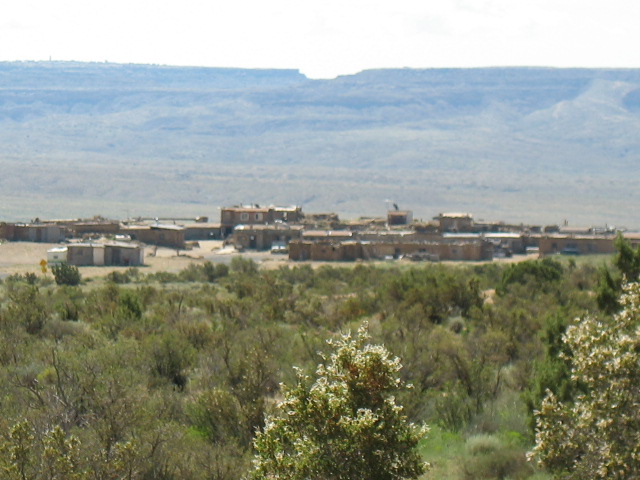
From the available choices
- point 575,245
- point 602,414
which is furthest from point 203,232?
point 602,414

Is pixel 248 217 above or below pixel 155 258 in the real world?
above

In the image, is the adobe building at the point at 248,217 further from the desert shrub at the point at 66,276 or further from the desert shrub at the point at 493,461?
the desert shrub at the point at 493,461

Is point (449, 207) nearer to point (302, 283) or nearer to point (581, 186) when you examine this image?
point (581, 186)

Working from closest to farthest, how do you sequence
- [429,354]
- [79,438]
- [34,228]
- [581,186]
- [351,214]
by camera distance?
[79,438] → [429,354] → [34,228] → [351,214] → [581,186]

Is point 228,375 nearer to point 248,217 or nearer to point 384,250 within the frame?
point 384,250

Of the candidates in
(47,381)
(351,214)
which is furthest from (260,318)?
(351,214)

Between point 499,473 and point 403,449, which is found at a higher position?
point 403,449
